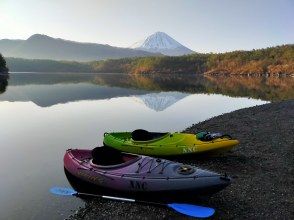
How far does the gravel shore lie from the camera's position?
44.0ft

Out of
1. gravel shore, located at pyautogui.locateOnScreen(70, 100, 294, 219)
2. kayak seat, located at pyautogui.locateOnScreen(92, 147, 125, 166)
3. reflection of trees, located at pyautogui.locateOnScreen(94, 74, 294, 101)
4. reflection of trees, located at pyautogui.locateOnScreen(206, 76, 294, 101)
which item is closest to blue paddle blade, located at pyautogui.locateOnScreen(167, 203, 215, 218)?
gravel shore, located at pyautogui.locateOnScreen(70, 100, 294, 219)

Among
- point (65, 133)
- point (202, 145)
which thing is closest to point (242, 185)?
point (202, 145)

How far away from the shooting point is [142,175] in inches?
577

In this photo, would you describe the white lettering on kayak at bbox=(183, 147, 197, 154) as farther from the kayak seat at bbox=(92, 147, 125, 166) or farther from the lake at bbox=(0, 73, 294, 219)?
the lake at bbox=(0, 73, 294, 219)

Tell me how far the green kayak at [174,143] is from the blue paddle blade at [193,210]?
19.4 ft

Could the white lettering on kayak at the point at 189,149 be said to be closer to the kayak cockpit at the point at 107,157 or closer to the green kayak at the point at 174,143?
the green kayak at the point at 174,143

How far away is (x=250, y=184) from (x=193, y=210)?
13.1 feet

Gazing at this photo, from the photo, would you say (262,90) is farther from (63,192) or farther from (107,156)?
(63,192)

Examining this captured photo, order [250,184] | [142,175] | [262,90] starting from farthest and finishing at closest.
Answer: [262,90] < [250,184] < [142,175]

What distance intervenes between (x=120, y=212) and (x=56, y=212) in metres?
2.87

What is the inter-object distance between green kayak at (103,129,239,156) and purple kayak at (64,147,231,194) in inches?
131

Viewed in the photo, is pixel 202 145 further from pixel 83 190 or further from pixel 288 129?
pixel 288 129

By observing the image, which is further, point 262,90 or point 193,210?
point 262,90

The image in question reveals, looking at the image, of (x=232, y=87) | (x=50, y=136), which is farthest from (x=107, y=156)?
(x=232, y=87)
